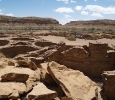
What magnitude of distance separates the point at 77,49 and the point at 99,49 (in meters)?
1.14

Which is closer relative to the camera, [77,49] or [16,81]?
[16,81]

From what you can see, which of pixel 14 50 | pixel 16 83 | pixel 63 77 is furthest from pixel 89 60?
pixel 14 50

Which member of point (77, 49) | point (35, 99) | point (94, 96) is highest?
point (77, 49)

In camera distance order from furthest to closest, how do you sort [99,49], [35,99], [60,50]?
[60,50] < [99,49] < [35,99]

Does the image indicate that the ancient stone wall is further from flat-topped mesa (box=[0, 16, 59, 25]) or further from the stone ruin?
flat-topped mesa (box=[0, 16, 59, 25])

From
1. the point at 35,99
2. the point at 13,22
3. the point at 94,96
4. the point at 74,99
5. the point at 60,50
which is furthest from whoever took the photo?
the point at 13,22

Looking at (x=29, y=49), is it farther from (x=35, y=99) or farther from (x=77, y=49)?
(x=35, y=99)

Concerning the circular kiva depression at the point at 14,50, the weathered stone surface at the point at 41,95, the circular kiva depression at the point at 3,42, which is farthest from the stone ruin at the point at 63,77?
the circular kiva depression at the point at 3,42

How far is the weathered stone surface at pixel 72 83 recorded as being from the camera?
6316 millimetres

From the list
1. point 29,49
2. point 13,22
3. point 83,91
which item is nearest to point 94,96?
point 83,91

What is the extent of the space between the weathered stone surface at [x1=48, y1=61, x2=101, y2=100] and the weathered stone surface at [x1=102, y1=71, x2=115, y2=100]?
505 mm

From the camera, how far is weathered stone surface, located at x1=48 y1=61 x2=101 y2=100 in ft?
20.7

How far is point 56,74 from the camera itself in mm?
7105

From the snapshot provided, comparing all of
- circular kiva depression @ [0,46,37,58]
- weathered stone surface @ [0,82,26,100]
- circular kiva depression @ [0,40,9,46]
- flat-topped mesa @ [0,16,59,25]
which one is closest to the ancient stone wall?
weathered stone surface @ [0,82,26,100]
